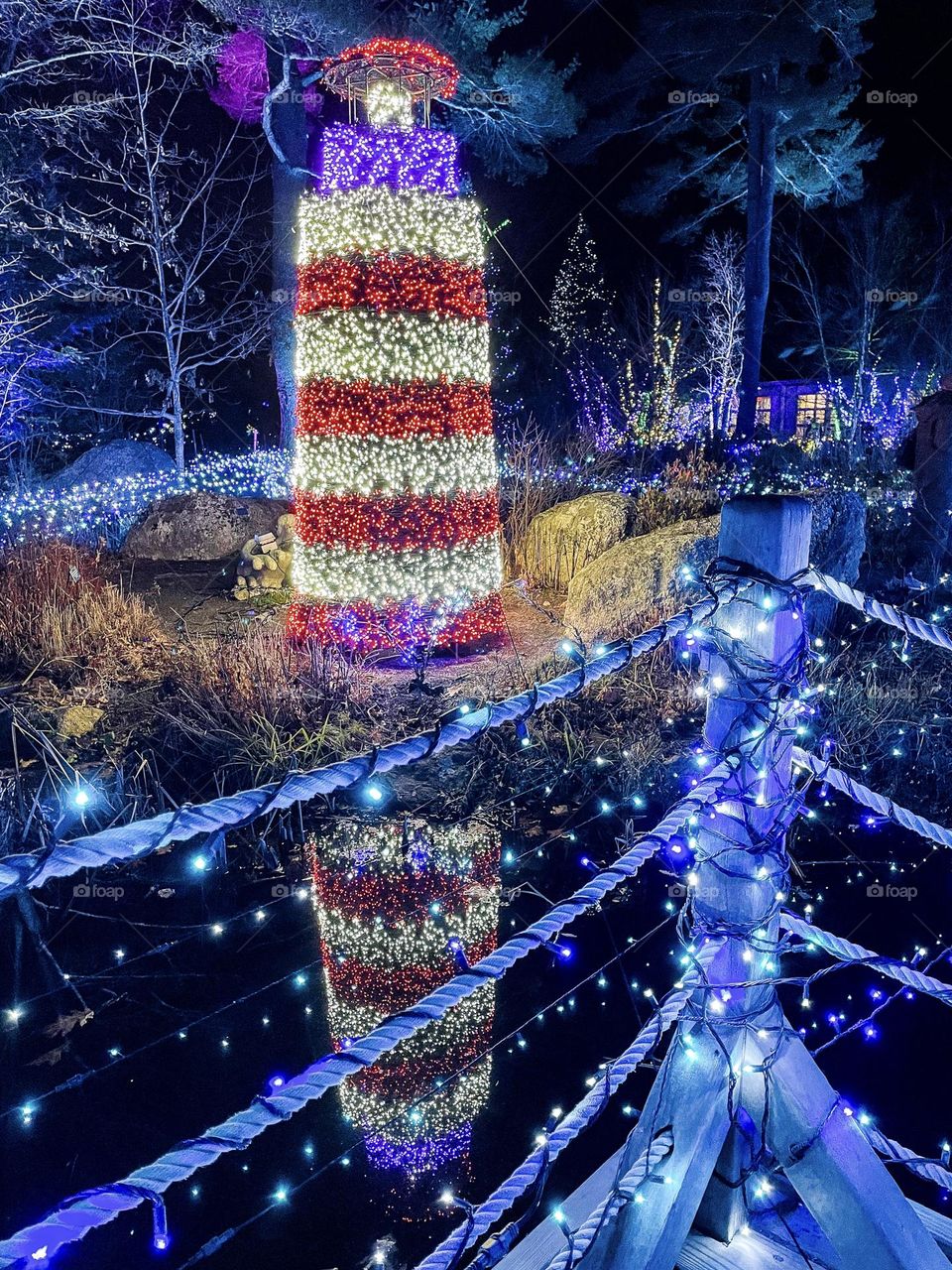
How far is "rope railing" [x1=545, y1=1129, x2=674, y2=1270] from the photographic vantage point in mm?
1647

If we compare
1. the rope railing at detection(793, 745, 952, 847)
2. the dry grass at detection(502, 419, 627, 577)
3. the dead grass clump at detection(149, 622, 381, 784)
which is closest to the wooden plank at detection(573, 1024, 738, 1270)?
the rope railing at detection(793, 745, 952, 847)

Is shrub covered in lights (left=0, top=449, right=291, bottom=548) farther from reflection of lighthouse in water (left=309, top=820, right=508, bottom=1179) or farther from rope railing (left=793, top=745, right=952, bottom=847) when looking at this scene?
rope railing (left=793, top=745, right=952, bottom=847)

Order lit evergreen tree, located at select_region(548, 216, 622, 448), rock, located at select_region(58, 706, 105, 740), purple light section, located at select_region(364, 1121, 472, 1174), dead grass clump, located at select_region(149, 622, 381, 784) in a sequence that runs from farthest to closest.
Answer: lit evergreen tree, located at select_region(548, 216, 622, 448) → rock, located at select_region(58, 706, 105, 740) → dead grass clump, located at select_region(149, 622, 381, 784) → purple light section, located at select_region(364, 1121, 472, 1174)

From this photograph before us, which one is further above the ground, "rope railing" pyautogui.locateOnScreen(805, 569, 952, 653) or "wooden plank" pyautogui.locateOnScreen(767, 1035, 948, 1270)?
"rope railing" pyautogui.locateOnScreen(805, 569, 952, 653)

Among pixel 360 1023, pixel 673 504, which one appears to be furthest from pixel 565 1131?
pixel 673 504

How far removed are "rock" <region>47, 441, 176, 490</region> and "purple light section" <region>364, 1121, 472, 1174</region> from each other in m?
13.1

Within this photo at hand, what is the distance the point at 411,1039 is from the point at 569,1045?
1.94 feet

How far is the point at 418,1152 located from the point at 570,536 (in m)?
6.57

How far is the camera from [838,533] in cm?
740

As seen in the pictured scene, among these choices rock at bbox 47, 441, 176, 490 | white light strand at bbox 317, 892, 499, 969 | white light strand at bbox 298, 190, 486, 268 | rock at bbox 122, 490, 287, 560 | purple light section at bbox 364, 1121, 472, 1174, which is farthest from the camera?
rock at bbox 47, 441, 176, 490

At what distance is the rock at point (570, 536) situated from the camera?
8.48 metres

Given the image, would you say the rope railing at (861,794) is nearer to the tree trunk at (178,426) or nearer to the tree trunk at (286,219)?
the tree trunk at (286,219)

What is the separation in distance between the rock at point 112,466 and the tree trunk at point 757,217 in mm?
9627

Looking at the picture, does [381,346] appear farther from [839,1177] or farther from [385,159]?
[839,1177]
